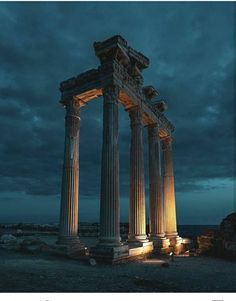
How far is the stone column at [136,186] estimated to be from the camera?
1083 inches

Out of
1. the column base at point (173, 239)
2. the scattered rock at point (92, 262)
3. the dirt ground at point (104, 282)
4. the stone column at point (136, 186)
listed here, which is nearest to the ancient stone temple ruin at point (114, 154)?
the stone column at point (136, 186)

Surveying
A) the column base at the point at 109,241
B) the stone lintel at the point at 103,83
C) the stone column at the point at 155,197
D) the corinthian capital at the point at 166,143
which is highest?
the stone lintel at the point at 103,83

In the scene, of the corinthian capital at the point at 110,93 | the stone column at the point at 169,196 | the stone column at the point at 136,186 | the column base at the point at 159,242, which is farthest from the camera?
the stone column at the point at 169,196

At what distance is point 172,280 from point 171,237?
2262cm

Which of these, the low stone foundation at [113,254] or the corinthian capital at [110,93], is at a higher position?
the corinthian capital at [110,93]

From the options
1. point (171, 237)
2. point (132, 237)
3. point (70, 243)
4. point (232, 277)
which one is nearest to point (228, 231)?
point (171, 237)

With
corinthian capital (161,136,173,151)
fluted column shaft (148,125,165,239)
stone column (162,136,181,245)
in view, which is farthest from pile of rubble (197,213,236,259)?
corinthian capital (161,136,173,151)

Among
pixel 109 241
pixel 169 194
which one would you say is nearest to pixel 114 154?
pixel 109 241

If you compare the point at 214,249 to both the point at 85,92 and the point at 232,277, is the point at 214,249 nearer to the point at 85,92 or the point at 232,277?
the point at 232,277

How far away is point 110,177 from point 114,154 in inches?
80.2

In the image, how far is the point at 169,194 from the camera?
39.8 m

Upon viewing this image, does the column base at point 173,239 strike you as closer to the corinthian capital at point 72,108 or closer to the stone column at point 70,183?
the stone column at point 70,183

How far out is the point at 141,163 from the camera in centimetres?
2942

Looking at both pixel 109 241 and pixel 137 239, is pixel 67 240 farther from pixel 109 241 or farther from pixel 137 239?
pixel 137 239
